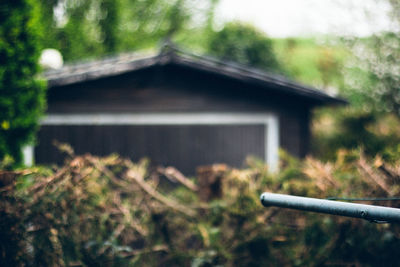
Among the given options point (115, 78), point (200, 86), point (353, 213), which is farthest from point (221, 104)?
point (353, 213)

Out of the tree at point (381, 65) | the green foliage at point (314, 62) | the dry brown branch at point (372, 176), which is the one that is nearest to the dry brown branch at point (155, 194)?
the dry brown branch at point (372, 176)

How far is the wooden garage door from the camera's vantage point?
6801 mm

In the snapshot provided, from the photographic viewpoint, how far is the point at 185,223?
144 inches

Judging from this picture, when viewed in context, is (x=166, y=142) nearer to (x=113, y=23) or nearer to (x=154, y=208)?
(x=154, y=208)

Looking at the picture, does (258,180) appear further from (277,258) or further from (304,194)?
(277,258)

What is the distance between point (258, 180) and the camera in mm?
3656

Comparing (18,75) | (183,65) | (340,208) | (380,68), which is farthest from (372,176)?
(380,68)

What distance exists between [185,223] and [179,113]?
140 inches

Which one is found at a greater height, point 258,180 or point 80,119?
point 80,119

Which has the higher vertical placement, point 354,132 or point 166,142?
point 166,142

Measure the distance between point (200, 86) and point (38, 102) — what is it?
3.59 m

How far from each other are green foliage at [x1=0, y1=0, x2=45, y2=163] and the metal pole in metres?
2.78

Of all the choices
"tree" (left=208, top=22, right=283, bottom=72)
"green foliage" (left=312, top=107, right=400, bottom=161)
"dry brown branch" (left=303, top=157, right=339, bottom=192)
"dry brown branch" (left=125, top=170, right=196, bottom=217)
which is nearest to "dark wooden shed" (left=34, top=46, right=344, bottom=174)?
"green foliage" (left=312, top=107, right=400, bottom=161)

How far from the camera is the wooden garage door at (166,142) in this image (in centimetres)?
680
